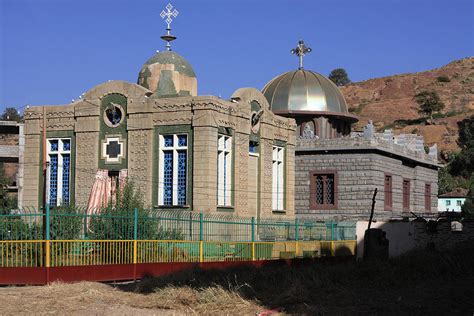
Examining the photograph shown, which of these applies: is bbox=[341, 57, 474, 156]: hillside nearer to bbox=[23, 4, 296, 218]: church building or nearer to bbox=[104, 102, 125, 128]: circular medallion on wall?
bbox=[23, 4, 296, 218]: church building

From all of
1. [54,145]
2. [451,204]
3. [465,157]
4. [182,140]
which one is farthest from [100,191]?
[451,204]

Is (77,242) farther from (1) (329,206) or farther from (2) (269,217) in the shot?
(1) (329,206)

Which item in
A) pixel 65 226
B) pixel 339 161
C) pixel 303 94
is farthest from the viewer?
pixel 303 94

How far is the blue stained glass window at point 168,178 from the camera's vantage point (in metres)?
31.4

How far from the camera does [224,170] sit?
31984mm

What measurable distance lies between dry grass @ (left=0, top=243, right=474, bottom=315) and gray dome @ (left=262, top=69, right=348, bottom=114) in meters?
25.2

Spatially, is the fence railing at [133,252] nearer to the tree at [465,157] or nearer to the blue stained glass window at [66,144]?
the blue stained glass window at [66,144]

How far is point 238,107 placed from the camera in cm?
3250

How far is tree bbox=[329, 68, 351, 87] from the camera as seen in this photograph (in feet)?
499

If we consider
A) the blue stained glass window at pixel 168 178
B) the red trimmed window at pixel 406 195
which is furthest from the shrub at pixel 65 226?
the red trimmed window at pixel 406 195

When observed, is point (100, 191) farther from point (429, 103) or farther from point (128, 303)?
point (429, 103)

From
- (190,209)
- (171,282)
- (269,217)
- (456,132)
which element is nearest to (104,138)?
(190,209)

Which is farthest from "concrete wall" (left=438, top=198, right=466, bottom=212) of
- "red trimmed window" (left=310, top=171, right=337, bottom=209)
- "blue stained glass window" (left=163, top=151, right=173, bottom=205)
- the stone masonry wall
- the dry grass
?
the dry grass

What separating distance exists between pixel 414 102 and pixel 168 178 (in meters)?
94.2
